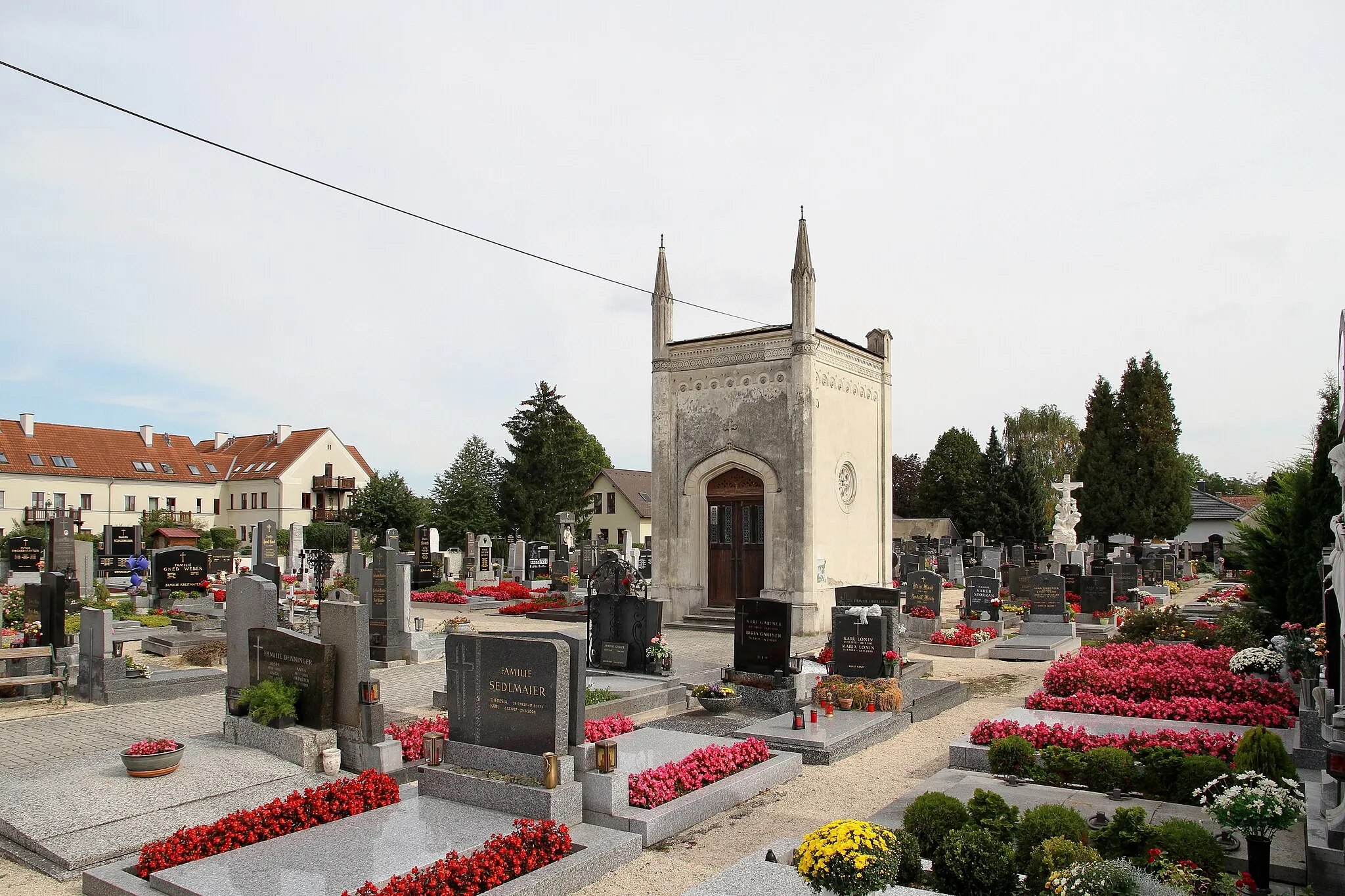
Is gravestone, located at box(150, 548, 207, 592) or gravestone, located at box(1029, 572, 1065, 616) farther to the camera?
gravestone, located at box(150, 548, 207, 592)

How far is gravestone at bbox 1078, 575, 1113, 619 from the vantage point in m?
22.3

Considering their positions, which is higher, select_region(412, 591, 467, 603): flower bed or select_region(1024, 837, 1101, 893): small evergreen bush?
select_region(1024, 837, 1101, 893): small evergreen bush

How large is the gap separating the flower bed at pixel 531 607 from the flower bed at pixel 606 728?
16.4 metres

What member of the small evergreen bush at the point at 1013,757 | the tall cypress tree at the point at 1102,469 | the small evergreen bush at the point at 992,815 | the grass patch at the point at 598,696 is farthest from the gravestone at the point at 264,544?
the tall cypress tree at the point at 1102,469

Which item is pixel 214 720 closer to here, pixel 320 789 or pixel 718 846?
pixel 320 789

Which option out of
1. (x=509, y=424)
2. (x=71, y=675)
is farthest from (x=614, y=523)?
(x=71, y=675)

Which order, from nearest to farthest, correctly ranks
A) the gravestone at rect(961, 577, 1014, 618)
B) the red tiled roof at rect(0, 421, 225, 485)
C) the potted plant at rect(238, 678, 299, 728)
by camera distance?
the potted plant at rect(238, 678, 299, 728), the gravestone at rect(961, 577, 1014, 618), the red tiled roof at rect(0, 421, 225, 485)

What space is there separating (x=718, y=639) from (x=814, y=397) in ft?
19.7

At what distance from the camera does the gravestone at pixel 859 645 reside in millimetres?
12898

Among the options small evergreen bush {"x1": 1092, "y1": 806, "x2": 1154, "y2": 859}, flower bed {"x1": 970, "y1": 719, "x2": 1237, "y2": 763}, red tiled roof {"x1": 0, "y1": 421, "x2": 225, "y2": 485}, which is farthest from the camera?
red tiled roof {"x1": 0, "y1": 421, "x2": 225, "y2": 485}

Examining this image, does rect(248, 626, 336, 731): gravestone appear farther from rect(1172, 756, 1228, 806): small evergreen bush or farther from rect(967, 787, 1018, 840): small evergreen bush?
rect(1172, 756, 1228, 806): small evergreen bush

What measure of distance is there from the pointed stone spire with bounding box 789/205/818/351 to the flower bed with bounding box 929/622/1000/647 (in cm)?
718

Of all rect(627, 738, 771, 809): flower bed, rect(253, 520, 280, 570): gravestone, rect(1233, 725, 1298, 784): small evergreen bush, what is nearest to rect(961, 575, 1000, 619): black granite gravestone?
rect(627, 738, 771, 809): flower bed

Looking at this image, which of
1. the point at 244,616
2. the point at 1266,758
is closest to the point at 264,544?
the point at 244,616
